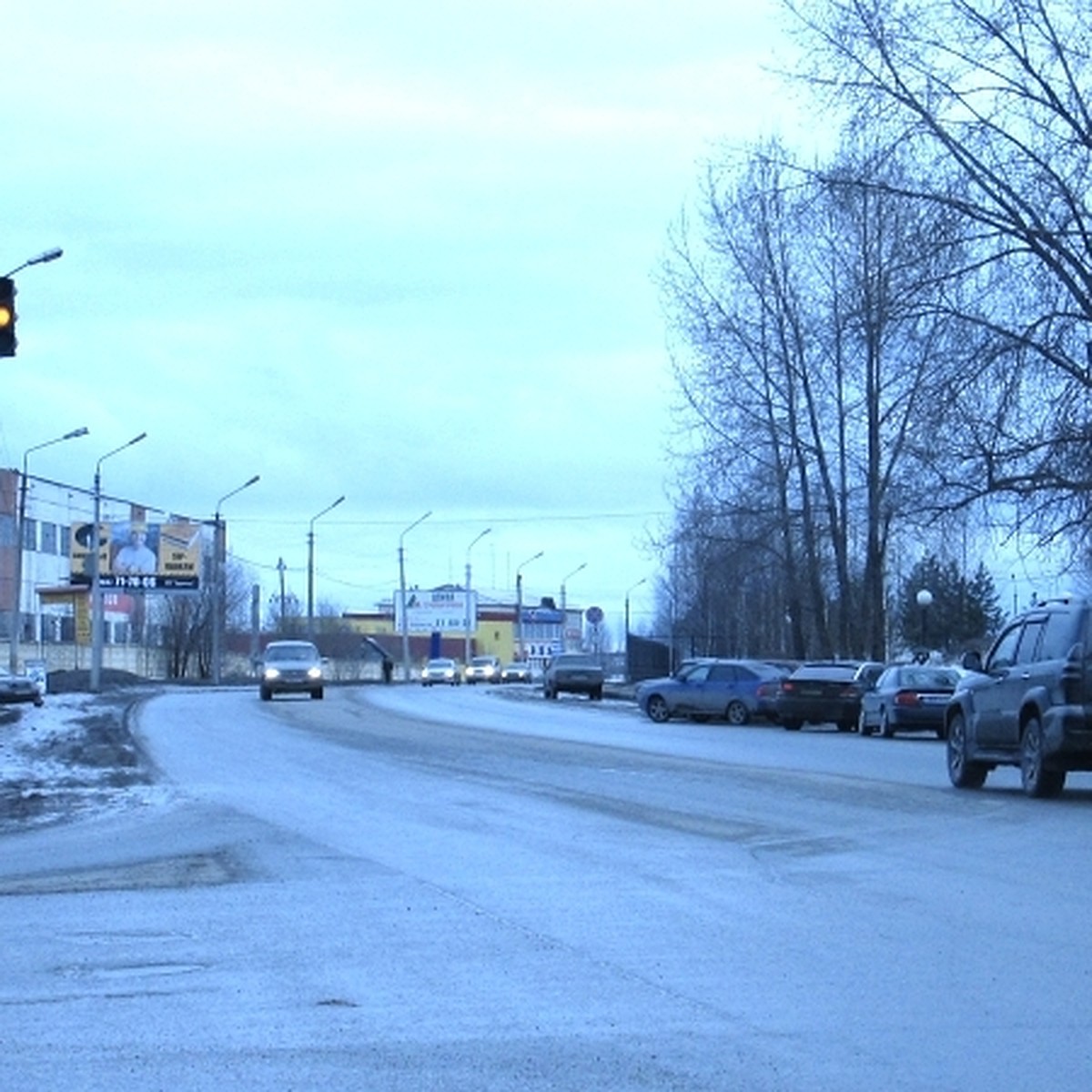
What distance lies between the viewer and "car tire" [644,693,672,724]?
47.6m

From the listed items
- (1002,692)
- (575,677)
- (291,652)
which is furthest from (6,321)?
(575,677)

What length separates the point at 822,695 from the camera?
4284 centimetres

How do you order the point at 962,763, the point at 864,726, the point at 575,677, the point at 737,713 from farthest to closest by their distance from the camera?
the point at 575,677 → the point at 737,713 → the point at 864,726 → the point at 962,763

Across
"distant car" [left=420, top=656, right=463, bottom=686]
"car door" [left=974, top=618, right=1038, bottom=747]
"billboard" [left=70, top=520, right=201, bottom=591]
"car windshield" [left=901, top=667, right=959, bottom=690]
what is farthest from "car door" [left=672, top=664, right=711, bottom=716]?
"billboard" [left=70, top=520, right=201, bottom=591]

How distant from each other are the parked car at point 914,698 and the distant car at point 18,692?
1073 inches

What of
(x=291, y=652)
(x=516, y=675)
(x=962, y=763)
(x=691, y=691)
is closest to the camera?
(x=962, y=763)

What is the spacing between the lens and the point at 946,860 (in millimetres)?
14242

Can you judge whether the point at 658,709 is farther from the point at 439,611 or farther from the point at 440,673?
the point at 439,611

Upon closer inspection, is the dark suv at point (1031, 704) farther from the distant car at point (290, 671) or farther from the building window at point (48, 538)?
the building window at point (48, 538)

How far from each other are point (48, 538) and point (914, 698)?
90.5 metres

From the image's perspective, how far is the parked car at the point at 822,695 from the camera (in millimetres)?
42812

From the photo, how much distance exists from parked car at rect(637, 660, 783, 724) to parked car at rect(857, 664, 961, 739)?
624 cm

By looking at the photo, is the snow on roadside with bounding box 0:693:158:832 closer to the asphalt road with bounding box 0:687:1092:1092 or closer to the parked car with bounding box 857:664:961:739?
the asphalt road with bounding box 0:687:1092:1092

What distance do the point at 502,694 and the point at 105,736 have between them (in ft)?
126
